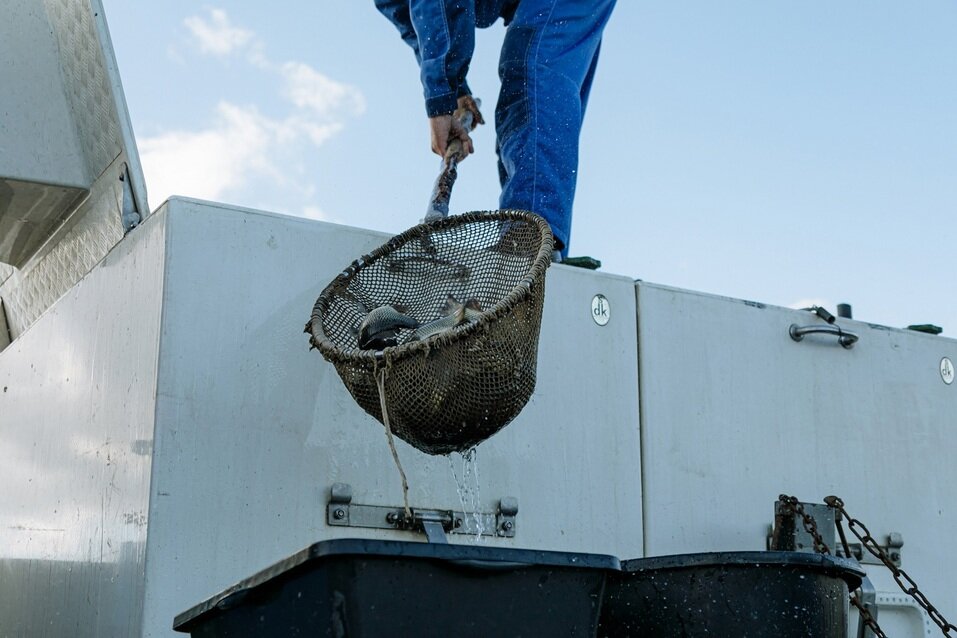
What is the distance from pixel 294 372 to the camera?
3.07 m

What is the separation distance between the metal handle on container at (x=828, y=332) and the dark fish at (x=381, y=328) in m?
1.30

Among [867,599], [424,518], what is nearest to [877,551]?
[867,599]

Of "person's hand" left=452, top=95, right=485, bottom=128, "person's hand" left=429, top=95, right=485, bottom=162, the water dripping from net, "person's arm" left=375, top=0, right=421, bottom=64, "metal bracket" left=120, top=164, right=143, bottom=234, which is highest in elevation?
"person's arm" left=375, top=0, right=421, bottom=64

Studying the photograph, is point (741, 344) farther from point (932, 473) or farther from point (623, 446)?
point (932, 473)

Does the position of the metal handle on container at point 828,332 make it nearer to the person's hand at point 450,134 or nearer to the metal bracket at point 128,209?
the person's hand at point 450,134

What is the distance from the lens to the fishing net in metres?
2.59

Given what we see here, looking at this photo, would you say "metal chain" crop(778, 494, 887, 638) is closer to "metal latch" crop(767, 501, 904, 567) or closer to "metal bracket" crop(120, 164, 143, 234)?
"metal latch" crop(767, 501, 904, 567)

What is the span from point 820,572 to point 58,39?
2582 millimetres

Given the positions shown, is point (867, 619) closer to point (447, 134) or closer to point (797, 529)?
point (797, 529)

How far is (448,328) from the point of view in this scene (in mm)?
2648

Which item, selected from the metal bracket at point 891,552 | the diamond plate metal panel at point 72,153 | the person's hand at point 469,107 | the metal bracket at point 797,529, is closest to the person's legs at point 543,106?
the person's hand at point 469,107

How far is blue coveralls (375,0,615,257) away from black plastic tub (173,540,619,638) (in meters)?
1.57

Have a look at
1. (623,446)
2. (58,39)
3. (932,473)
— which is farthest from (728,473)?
(58,39)

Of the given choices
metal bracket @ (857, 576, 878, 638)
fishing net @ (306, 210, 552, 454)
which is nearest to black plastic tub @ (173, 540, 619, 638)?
fishing net @ (306, 210, 552, 454)
